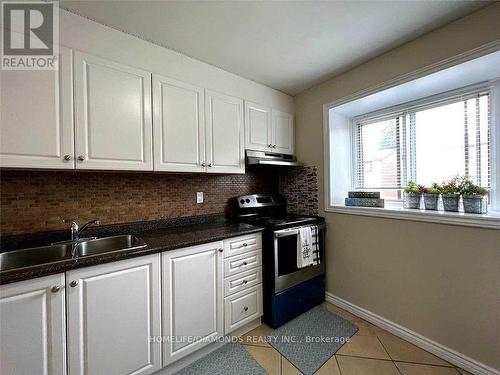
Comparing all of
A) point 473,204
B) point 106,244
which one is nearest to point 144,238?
point 106,244

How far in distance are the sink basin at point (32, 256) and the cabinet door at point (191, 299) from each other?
2.02 ft

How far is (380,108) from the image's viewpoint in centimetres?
223

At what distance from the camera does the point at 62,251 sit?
1.43m

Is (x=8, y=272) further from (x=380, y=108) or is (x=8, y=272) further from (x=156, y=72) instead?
(x=380, y=108)

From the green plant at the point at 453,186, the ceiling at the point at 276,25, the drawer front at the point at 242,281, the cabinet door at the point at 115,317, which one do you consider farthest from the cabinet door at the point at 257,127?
the green plant at the point at 453,186

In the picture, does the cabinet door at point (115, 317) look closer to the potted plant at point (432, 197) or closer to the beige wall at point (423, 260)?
the beige wall at point (423, 260)

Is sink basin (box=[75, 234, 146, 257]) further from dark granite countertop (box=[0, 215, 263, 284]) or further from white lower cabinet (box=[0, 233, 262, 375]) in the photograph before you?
white lower cabinet (box=[0, 233, 262, 375])

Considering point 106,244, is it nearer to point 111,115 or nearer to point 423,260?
point 111,115

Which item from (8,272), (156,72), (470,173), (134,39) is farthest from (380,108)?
(8,272)

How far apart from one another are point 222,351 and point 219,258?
0.71 m

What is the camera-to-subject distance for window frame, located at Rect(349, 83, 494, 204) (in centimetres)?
166

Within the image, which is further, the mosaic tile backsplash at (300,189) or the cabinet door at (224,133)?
the mosaic tile backsplash at (300,189)

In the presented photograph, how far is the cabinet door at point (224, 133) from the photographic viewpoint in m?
1.89

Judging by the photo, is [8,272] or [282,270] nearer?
[8,272]
